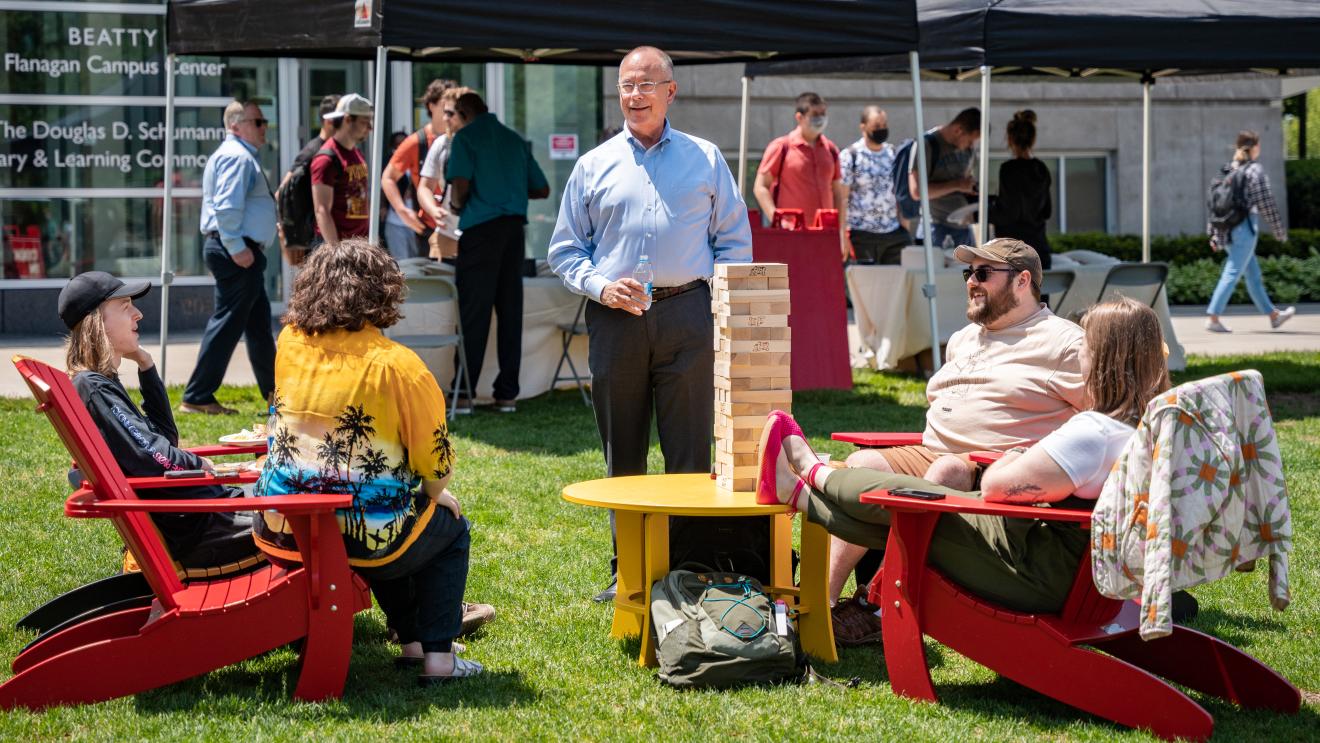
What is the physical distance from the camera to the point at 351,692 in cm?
447

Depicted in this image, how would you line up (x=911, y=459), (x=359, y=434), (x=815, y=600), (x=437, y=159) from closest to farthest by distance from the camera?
(x=359, y=434), (x=815, y=600), (x=911, y=459), (x=437, y=159)

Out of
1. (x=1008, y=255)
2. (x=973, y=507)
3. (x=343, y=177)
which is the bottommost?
(x=973, y=507)

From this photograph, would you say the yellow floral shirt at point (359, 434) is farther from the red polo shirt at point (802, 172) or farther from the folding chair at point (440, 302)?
the red polo shirt at point (802, 172)

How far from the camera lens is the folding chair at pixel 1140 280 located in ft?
36.2

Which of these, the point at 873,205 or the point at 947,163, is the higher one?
the point at 947,163

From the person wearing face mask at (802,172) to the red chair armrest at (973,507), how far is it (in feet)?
26.2

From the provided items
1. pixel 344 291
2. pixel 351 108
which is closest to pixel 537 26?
pixel 351 108

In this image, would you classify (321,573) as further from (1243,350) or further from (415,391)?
(1243,350)

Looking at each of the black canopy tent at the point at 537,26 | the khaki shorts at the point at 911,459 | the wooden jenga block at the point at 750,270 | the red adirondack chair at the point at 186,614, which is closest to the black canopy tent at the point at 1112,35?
the black canopy tent at the point at 537,26

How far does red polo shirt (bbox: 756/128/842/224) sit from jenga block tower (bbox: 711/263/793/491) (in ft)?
24.3

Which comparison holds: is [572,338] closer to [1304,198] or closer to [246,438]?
[246,438]

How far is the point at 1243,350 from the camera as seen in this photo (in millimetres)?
12547

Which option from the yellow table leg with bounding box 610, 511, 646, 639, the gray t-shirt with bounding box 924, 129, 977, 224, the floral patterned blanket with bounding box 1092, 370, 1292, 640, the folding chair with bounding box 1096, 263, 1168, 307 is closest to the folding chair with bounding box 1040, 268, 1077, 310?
the folding chair with bounding box 1096, 263, 1168, 307

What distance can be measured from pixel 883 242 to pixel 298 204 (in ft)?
17.1
